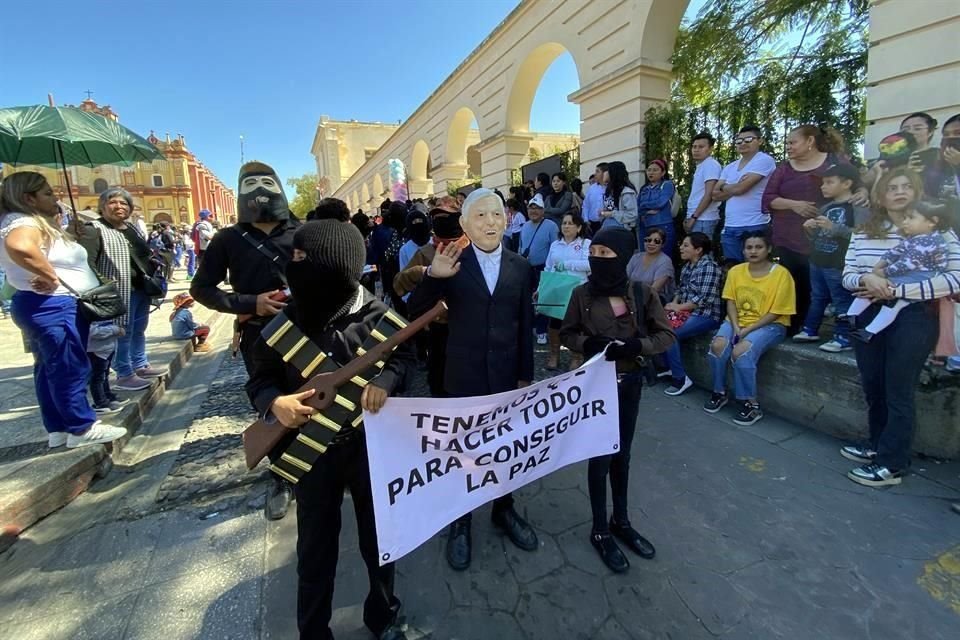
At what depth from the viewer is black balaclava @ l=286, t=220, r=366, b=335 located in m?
1.66

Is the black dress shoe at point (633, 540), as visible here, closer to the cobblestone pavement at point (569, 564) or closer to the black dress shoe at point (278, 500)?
the cobblestone pavement at point (569, 564)

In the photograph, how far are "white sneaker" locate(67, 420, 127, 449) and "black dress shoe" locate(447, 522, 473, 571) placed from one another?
2872 millimetres

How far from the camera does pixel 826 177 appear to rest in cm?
403

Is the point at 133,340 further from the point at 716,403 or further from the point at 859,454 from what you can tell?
the point at 859,454

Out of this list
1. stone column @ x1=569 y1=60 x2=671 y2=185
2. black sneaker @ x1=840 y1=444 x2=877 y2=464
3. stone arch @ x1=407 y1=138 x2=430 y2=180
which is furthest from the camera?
stone arch @ x1=407 y1=138 x2=430 y2=180

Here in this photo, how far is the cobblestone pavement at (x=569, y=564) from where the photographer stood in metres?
2.10

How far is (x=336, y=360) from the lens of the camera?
68.7 inches

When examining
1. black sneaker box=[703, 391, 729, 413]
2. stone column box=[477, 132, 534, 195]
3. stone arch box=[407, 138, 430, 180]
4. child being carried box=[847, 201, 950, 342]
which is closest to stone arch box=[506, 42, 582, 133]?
stone column box=[477, 132, 534, 195]

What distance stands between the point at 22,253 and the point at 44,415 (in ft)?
4.10

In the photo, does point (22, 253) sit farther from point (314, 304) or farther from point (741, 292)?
point (741, 292)

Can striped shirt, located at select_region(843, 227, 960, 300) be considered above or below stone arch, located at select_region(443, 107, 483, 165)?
below

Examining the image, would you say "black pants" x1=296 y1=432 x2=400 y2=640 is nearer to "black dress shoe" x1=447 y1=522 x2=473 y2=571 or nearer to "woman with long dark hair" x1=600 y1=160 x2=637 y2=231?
"black dress shoe" x1=447 y1=522 x2=473 y2=571

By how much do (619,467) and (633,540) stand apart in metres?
0.39

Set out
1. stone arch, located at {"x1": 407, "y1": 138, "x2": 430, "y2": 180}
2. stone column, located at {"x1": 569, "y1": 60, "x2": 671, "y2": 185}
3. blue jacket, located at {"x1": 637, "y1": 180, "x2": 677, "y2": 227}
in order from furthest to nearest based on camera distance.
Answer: stone arch, located at {"x1": 407, "y1": 138, "x2": 430, "y2": 180} < stone column, located at {"x1": 569, "y1": 60, "x2": 671, "y2": 185} < blue jacket, located at {"x1": 637, "y1": 180, "x2": 677, "y2": 227}
